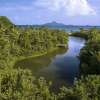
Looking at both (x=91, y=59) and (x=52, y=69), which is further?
(x=52, y=69)

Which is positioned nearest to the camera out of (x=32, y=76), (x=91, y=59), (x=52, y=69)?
(x=32, y=76)

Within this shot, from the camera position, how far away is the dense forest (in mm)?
27730

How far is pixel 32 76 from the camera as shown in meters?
48.6

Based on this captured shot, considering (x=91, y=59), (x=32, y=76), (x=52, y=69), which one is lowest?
(x=52, y=69)

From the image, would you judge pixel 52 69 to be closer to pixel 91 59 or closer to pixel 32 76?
pixel 91 59

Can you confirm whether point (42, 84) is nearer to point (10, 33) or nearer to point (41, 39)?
point (10, 33)

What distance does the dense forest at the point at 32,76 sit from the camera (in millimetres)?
27730

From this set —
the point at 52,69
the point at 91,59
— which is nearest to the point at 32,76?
the point at 91,59

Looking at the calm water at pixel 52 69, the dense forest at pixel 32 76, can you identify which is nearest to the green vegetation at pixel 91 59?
the dense forest at pixel 32 76

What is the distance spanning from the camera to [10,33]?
81.9 meters

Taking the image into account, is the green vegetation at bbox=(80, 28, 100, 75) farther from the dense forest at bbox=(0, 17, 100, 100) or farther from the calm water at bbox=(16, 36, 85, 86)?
the calm water at bbox=(16, 36, 85, 86)

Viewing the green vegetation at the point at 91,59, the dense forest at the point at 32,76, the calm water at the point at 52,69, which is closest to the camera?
the dense forest at the point at 32,76

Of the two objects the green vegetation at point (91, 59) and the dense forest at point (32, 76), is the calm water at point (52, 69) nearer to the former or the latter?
the dense forest at point (32, 76)

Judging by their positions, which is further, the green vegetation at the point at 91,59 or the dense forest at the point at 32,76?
the green vegetation at the point at 91,59
